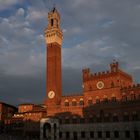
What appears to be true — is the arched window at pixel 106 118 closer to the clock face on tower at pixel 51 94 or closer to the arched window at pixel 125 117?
the arched window at pixel 125 117

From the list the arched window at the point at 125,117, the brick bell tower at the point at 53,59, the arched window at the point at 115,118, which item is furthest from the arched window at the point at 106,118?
the brick bell tower at the point at 53,59

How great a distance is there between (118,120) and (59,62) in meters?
22.5

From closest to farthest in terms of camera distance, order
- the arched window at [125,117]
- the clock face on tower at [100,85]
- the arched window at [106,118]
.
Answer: the arched window at [125,117] → the arched window at [106,118] → the clock face on tower at [100,85]

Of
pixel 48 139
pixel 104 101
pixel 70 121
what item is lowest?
pixel 48 139

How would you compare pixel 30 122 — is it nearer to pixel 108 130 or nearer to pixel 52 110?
pixel 52 110

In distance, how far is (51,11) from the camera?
73.9 metres

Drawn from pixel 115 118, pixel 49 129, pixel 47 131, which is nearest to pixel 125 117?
pixel 115 118

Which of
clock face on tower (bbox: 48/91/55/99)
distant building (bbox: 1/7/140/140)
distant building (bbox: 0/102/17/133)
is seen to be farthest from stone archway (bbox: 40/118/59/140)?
distant building (bbox: 0/102/17/133)

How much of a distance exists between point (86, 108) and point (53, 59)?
15.3m

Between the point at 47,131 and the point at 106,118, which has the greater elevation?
the point at 106,118

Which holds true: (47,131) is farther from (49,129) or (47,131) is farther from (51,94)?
(51,94)

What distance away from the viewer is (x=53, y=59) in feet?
228

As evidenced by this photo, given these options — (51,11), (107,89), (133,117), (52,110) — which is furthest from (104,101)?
(51,11)

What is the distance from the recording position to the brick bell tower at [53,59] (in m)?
67.8
